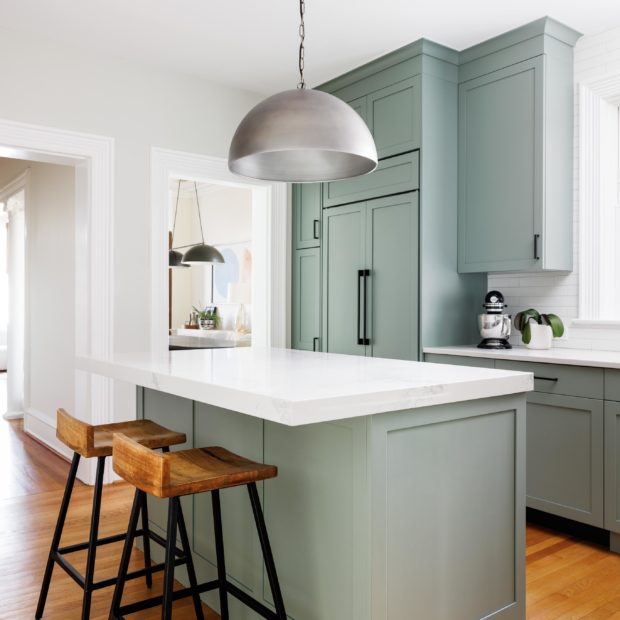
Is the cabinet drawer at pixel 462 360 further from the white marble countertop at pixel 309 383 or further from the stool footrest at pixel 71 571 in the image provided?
the stool footrest at pixel 71 571

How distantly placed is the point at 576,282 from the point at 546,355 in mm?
741

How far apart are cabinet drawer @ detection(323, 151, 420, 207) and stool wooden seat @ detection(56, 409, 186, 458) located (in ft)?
7.24

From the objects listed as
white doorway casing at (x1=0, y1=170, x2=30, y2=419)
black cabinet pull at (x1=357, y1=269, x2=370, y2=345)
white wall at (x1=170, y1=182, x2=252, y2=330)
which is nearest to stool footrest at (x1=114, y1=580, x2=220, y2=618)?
black cabinet pull at (x1=357, y1=269, x2=370, y2=345)

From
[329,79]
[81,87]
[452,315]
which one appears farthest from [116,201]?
[452,315]

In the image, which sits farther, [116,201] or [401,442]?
[116,201]

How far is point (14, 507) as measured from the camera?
11.6ft

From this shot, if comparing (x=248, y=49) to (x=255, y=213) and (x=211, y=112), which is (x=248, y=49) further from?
(x=255, y=213)

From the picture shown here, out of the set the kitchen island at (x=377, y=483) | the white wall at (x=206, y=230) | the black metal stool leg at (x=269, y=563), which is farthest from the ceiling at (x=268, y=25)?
the white wall at (x=206, y=230)

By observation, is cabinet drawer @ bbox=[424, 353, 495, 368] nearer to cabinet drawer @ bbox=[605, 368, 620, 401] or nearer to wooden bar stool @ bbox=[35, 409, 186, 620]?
cabinet drawer @ bbox=[605, 368, 620, 401]

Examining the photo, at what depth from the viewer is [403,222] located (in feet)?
12.6

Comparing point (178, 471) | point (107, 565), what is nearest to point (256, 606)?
point (178, 471)

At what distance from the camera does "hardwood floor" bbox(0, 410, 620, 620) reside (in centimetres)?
237

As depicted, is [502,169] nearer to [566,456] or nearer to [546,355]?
Answer: [546,355]

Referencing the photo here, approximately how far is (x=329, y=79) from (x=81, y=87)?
1675 mm
